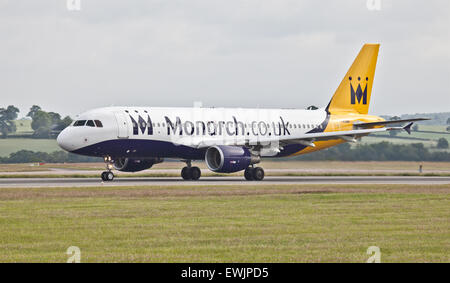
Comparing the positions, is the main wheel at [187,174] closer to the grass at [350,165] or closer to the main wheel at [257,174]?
the main wheel at [257,174]

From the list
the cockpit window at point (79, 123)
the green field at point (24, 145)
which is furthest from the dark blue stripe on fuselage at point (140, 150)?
the green field at point (24, 145)

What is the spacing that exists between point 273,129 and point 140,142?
1081 cm

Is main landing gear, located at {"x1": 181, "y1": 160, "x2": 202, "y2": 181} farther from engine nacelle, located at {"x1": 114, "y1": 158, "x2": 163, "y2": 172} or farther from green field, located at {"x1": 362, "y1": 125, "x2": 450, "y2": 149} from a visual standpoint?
green field, located at {"x1": 362, "y1": 125, "x2": 450, "y2": 149}

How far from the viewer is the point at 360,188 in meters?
39.7

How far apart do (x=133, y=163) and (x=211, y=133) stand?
5.26m

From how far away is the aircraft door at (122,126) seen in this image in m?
45.0

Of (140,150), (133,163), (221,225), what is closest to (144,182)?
(140,150)

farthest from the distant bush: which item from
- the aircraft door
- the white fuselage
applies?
the aircraft door

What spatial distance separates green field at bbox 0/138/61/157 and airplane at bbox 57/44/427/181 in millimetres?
45116

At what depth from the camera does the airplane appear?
4497cm

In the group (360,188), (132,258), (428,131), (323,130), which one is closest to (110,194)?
(360,188)

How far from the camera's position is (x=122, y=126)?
1779 inches

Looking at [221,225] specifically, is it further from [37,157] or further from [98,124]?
[37,157]
